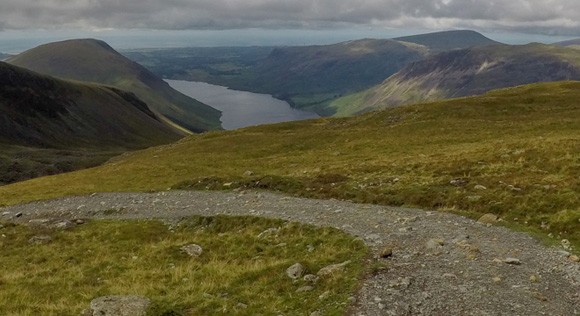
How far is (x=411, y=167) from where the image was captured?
36.1 metres

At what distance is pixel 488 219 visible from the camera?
75.8ft

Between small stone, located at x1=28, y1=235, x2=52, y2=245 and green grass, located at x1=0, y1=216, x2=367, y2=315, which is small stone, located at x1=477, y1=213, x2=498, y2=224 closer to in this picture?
green grass, located at x1=0, y1=216, x2=367, y2=315

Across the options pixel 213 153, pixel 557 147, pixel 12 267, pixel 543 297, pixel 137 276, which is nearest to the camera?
pixel 543 297

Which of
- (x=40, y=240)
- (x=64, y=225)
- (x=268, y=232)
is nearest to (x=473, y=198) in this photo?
(x=268, y=232)

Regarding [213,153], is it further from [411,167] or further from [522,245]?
[522,245]

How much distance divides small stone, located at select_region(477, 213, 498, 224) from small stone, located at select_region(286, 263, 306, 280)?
11211 mm

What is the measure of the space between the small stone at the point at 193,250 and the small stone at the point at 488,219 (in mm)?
14135

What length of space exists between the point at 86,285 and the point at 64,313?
408 centimetres

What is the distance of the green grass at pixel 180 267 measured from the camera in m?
14.4

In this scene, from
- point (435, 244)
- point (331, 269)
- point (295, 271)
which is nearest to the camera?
point (331, 269)

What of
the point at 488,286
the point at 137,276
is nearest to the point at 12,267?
the point at 137,276

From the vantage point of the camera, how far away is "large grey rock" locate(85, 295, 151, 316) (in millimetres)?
13422

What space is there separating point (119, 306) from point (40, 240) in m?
17.3

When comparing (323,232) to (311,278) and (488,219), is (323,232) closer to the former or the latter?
(311,278)
